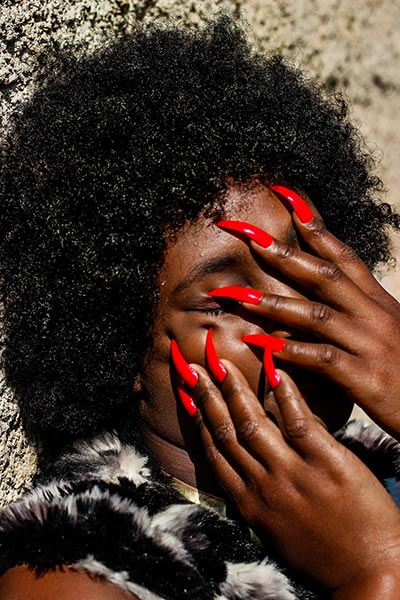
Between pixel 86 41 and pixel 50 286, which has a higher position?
pixel 86 41

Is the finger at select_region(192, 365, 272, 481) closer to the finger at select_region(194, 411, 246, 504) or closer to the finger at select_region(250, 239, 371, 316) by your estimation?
the finger at select_region(194, 411, 246, 504)

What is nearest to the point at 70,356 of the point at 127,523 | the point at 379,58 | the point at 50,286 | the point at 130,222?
the point at 50,286

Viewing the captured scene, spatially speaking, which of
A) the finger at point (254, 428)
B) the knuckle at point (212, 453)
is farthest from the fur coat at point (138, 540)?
the finger at point (254, 428)

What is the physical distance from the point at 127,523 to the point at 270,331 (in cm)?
55

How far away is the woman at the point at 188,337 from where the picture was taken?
187cm

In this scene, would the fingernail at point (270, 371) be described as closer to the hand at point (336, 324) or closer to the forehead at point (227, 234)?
the hand at point (336, 324)

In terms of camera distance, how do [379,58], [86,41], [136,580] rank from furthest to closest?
[379,58] < [86,41] < [136,580]

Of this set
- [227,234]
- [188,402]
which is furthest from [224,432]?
[227,234]

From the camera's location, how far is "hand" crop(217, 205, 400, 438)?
1938 millimetres

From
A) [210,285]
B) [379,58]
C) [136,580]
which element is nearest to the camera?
[136,580]

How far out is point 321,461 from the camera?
1888 millimetres

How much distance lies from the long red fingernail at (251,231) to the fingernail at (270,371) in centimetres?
25

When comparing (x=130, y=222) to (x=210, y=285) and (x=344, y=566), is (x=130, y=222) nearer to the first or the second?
(x=210, y=285)

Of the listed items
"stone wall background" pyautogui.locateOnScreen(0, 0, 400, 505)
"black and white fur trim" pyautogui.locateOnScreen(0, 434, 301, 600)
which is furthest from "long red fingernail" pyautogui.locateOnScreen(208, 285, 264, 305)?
"stone wall background" pyautogui.locateOnScreen(0, 0, 400, 505)
